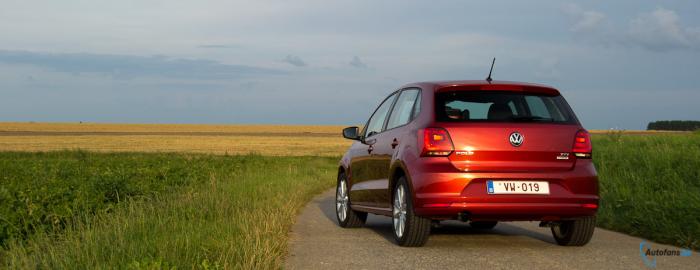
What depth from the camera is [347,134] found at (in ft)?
34.9

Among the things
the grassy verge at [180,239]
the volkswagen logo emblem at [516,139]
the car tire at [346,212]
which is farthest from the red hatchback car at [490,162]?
the car tire at [346,212]

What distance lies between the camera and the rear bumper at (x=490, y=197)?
312 inches

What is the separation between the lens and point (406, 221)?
8.41m

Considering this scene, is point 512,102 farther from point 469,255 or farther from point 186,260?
point 186,260

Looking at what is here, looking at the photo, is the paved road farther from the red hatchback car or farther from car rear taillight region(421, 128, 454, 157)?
car rear taillight region(421, 128, 454, 157)

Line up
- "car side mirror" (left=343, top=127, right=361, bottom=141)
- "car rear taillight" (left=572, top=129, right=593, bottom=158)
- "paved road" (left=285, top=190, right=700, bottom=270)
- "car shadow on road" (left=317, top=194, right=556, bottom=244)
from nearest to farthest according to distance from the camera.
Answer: "paved road" (left=285, top=190, right=700, bottom=270)
"car rear taillight" (left=572, top=129, right=593, bottom=158)
"car shadow on road" (left=317, top=194, right=556, bottom=244)
"car side mirror" (left=343, top=127, right=361, bottom=141)

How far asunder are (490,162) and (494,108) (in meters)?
0.70

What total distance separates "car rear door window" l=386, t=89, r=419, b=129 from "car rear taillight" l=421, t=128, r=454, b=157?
79 cm

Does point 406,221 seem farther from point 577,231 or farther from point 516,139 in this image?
point 577,231

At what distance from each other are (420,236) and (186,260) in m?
2.71

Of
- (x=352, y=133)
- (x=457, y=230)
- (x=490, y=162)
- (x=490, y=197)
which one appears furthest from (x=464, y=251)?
(x=352, y=133)

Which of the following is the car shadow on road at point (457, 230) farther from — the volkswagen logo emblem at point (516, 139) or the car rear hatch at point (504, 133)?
the volkswagen logo emblem at point (516, 139)

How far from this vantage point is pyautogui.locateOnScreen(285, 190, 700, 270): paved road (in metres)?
7.44

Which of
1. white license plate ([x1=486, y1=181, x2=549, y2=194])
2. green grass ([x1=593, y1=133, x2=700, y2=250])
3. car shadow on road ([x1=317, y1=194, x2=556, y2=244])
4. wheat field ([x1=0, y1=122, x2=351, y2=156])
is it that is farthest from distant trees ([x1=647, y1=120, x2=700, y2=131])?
white license plate ([x1=486, y1=181, x2=549, y2=194])
